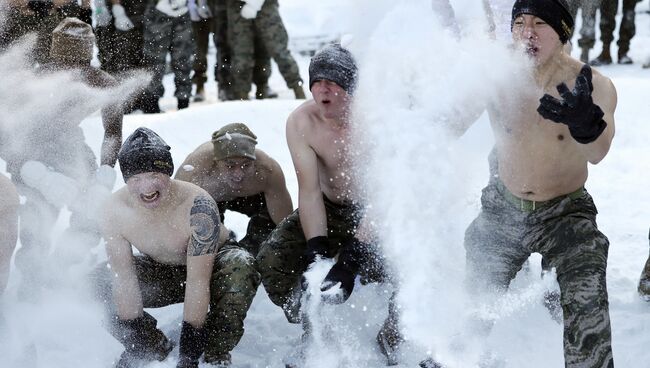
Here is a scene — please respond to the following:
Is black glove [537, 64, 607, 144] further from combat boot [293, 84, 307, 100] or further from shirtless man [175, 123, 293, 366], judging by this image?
combat boot [293, 84, 307, 100]

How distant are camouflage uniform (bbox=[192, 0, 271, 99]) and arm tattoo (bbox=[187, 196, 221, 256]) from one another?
15.5ft

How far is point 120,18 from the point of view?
754cm

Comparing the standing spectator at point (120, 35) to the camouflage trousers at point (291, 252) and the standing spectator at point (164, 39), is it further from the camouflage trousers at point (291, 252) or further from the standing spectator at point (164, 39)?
the camouflage trousers at point (291, 252)

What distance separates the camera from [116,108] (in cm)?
577

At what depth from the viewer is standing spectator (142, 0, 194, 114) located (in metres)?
7.77

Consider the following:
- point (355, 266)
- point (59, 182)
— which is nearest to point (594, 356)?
point (355, 266)

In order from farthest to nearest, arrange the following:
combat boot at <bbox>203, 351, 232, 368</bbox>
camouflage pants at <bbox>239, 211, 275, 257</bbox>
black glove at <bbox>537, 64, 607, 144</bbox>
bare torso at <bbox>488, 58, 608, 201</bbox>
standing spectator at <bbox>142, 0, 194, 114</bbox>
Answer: standing spectator at <bbox>142, 0, 194, 114</bbox> → camouflage pants at <bbox>239, 211, 275, 257</bbox> → combat boot at <bbox>203, 351, 232, 368</bbox> → bare torso at <bbox>488, 58, 608, 201</bbox> → black glove at <bbox>537, 64, 607, 144</bbox>

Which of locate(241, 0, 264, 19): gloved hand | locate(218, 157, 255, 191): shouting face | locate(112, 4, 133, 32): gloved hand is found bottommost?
locate(241, 0, 264, 19): gloved hand

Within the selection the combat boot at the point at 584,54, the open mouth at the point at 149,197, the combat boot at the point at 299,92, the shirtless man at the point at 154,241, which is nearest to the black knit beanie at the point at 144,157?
the shirtless man at the point at 154,241

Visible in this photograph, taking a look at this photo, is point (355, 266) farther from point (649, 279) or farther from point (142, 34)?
point (142, 34)

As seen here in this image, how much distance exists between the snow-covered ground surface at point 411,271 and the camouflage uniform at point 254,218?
0.28 m

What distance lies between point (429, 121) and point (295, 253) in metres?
0.98

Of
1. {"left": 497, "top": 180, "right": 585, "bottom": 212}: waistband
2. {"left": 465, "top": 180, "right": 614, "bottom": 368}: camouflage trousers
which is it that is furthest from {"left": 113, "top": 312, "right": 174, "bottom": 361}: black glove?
{"left": 497, "top": 180, "right": 585, "bottom": 212}: waistband

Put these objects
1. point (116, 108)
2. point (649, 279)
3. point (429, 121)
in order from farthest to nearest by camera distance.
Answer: point (116, 108), point (649, 279), point (429, 121)
